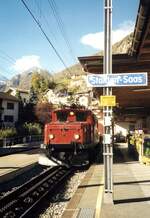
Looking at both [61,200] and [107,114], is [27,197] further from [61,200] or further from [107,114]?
[107,114]

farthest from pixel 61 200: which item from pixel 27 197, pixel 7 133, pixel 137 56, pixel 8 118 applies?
pixel 8 118

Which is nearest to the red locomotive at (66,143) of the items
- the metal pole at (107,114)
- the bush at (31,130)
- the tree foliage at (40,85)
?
the metal pole at (107,114)

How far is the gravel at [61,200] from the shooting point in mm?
10820

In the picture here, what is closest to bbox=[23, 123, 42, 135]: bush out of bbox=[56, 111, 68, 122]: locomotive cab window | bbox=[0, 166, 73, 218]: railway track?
bbox=[56, 111, 68, 122]: locomotive cab window

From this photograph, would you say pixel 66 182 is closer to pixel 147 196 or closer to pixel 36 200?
pixel 36 200

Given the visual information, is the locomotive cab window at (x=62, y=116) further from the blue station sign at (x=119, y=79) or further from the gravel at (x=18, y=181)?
the blue station sign at (x=119, y=79)

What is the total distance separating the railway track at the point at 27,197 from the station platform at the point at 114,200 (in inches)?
48.7

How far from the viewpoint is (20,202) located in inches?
472

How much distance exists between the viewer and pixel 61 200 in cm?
1284

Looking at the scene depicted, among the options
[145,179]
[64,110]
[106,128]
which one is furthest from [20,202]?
[64,110]

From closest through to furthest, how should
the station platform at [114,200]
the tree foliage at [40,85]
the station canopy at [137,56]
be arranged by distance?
the station platform at [114,200], the station canopy at [137,56], the tree foliage at [40,85]

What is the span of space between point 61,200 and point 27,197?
107cm

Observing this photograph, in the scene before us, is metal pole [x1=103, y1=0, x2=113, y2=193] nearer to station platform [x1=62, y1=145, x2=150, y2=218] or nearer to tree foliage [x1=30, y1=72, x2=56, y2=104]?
station platform [x1=62, y1=145, x2=150, y2=218]

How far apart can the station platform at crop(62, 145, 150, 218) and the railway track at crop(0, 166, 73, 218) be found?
124 cm
